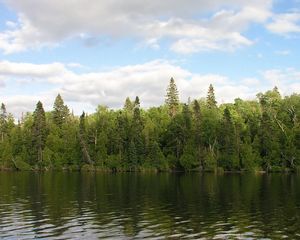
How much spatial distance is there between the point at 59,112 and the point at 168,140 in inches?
2005

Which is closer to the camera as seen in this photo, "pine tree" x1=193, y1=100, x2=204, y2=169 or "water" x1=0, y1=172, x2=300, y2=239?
"water" x1=0, y1=172, x2=300, y2=239

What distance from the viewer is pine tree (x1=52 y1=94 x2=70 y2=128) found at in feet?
595

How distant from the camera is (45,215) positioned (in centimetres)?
4612

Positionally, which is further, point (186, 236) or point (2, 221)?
point (2, 221)

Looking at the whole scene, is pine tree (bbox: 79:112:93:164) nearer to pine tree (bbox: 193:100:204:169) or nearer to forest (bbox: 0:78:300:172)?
forest (bbox: 0:78:300:172)

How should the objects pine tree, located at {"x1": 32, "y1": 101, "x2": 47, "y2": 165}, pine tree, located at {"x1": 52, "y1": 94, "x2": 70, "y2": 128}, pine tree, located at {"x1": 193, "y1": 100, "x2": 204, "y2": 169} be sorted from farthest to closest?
pine tree, located at {"x1": 52, "y1": 94, "x2": 70, "y2": 128} → pine tree, located at {"x1": 32, "y1": 101, "x2": 47, "y2": 165} → pine tree, located at {"x1": 193, "y1": 100, "x2": 204, "y2": 169}

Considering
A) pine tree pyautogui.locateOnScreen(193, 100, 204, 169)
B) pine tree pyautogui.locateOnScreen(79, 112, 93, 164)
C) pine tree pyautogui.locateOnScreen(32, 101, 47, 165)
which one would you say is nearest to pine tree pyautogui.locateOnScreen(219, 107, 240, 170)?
pine tree pyautogui.locateOnScreen(193, 100, 204, 169)

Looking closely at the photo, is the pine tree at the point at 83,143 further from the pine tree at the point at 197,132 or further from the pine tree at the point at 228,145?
the pine tree at the point at 228,145

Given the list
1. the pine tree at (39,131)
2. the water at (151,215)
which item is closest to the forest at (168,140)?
the pine tree at (39,131)

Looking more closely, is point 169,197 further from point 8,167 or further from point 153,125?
point 8,167

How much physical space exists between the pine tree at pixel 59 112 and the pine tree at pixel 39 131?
9867mm

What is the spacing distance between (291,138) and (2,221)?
11939cm

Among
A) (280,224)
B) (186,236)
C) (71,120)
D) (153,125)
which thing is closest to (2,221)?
(186,236)

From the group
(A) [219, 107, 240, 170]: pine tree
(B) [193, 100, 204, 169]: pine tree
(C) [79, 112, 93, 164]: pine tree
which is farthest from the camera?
(C) [79, 112, 93, 164]: pine tree
